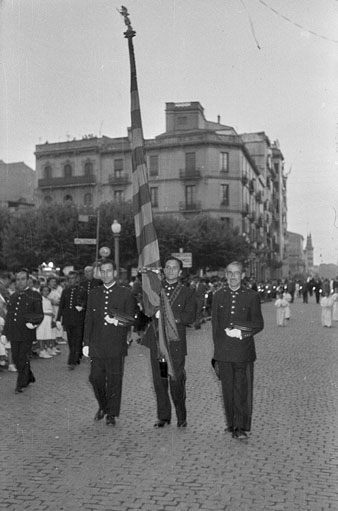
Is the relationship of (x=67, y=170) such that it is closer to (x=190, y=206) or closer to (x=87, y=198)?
(x=87, y=198)

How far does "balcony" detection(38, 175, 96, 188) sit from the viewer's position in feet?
182

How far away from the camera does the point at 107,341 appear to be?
23.8 ft

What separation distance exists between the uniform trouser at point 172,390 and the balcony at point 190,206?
41.5m

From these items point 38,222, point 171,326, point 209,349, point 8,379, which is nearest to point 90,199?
point 38,222

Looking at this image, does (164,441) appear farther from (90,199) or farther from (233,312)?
(90,199)

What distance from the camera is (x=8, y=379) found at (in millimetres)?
10617

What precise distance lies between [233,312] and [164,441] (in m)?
1.47

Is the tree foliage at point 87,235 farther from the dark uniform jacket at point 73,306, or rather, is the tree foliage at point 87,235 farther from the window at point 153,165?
the dark uniform jacket at point 73,306

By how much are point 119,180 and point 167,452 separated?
150ft

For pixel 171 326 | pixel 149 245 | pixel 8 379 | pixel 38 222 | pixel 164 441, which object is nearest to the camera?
pixel 164 441

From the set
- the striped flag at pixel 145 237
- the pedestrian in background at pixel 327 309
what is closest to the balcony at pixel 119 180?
the pedestrian in background at pixel 327 309

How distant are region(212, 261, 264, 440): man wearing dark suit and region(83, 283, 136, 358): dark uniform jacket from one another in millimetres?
1106

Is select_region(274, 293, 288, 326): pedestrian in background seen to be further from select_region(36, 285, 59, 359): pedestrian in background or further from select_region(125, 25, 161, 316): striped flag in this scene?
select_region(125, 25, 161, 316): striped flag

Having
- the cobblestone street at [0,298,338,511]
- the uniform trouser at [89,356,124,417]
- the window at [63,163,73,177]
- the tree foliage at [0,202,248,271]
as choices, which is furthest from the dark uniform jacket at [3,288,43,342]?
the window at [63,163,73,177]
